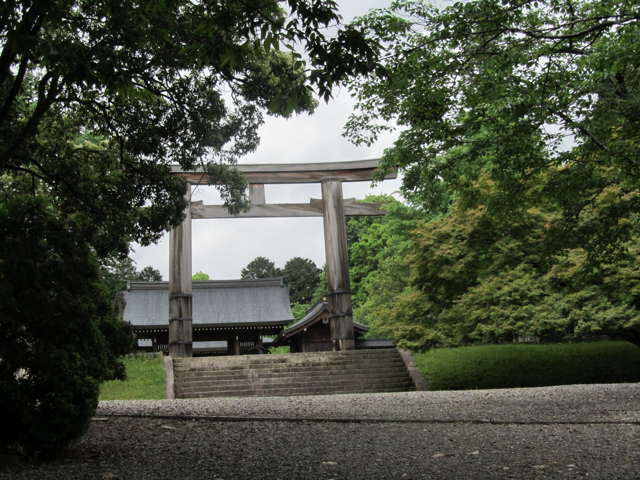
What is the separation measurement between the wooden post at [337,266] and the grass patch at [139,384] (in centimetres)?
487

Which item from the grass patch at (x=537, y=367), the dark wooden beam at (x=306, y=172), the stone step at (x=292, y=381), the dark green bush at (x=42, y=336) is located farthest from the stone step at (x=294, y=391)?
the dark green bush at (x=42, y=336)

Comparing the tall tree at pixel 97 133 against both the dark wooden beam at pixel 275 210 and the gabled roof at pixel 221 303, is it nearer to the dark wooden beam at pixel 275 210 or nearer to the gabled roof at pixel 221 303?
the dark wooden beam at pixel 275 210

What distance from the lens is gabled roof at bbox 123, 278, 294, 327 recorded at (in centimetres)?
2336

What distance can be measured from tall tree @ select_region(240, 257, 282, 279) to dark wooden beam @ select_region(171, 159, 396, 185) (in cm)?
3068

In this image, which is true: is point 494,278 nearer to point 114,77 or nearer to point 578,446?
point 578,446

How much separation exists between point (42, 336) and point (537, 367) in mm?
12675

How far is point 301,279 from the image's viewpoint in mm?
43719

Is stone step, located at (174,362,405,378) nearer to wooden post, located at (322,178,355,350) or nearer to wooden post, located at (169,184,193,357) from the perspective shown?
wooden post, located at (322,178,355,350)

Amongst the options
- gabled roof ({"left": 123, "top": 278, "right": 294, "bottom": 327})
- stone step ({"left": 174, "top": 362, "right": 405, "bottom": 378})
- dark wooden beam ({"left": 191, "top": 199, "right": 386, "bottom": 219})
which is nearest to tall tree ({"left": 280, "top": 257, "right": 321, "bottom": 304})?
gabled roof ({"left": 123, "top": 278, "right": 294, "bottom": 327})

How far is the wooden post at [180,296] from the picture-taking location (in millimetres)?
16703

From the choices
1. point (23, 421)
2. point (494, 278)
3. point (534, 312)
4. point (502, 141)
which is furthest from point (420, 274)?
point (23, 421)

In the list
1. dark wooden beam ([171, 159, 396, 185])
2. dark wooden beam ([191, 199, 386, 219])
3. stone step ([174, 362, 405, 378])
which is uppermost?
dark wooden beam ([171, 159, 396, 185])

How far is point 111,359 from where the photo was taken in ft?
18.0

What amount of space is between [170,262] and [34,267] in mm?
12342
